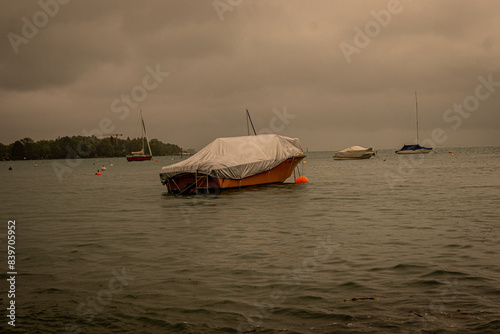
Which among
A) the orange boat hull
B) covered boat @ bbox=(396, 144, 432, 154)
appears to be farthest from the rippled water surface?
covered boat @ bbox=(396, 144, 432, 154)

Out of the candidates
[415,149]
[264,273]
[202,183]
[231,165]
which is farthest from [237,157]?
[415,149]

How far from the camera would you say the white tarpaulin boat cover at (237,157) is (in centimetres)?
2976

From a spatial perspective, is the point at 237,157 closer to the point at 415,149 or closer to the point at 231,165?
the point at 231,165

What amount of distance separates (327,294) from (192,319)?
7.82ft

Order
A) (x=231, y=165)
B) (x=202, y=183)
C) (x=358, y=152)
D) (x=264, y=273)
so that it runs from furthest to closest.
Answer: (x=358, y=152)
(x=202, y=183)
(x=231, y=165)
(x=264, y=273)

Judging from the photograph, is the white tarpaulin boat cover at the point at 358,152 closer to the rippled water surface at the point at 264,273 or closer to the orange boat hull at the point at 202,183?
the orange boat hull at the point at 202,183

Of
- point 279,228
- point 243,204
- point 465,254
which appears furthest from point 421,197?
point 465,254

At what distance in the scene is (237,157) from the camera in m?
31.4

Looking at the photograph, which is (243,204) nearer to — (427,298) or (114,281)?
(114,281)

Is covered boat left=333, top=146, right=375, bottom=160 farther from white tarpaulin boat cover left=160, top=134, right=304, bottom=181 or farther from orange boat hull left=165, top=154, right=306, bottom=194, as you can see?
orange boat hull left=165, top=154, right=306, bottom=194

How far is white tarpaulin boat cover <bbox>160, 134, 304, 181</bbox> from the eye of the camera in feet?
97.6

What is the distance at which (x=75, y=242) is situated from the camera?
46.0 feet

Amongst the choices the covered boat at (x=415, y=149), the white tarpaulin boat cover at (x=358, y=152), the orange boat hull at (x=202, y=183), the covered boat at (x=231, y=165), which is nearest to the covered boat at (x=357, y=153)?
the white tarpaulin boat cover at (x=358, y=152)

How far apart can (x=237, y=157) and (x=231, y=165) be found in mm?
1256
